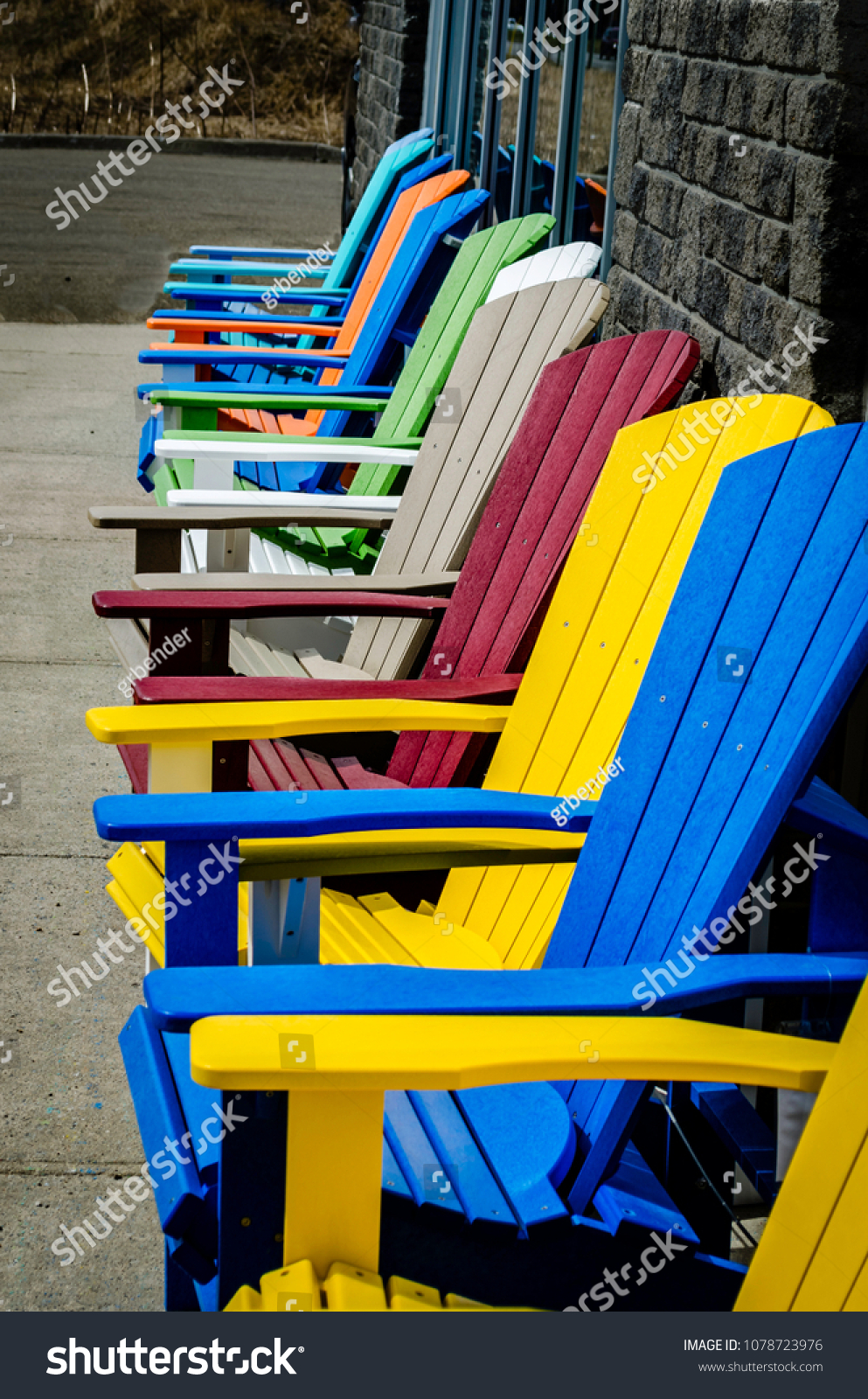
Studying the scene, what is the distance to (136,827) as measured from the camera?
1.69 meters

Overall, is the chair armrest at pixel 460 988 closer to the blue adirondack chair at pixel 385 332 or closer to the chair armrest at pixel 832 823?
Answer: the chair armrest at pixel 832 823

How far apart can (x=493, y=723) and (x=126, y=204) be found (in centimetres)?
1456

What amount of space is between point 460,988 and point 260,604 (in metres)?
1.35

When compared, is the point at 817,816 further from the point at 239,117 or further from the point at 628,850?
the point at 239,117

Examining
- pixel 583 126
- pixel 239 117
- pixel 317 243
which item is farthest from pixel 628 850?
pixel 239 117

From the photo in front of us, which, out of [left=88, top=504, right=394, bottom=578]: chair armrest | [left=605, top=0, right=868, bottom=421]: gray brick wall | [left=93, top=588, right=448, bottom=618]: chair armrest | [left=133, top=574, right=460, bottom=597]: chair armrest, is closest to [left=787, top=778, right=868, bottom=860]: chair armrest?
[left=605, top=0, right=868, bottom=421]: gray brick wall

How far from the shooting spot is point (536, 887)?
2.20m

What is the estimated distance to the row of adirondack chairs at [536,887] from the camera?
52.4 inches

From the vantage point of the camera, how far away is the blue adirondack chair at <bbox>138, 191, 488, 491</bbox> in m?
4.76

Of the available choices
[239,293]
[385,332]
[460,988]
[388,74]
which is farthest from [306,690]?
[388,74]

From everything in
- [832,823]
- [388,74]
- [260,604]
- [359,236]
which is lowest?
[260,604]

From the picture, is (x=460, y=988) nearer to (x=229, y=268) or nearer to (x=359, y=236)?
(x=359, y=236)

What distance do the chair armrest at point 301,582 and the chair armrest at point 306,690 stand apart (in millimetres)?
370

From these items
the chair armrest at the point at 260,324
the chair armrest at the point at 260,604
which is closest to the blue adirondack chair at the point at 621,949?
the chair armrest at the point at 260,604
